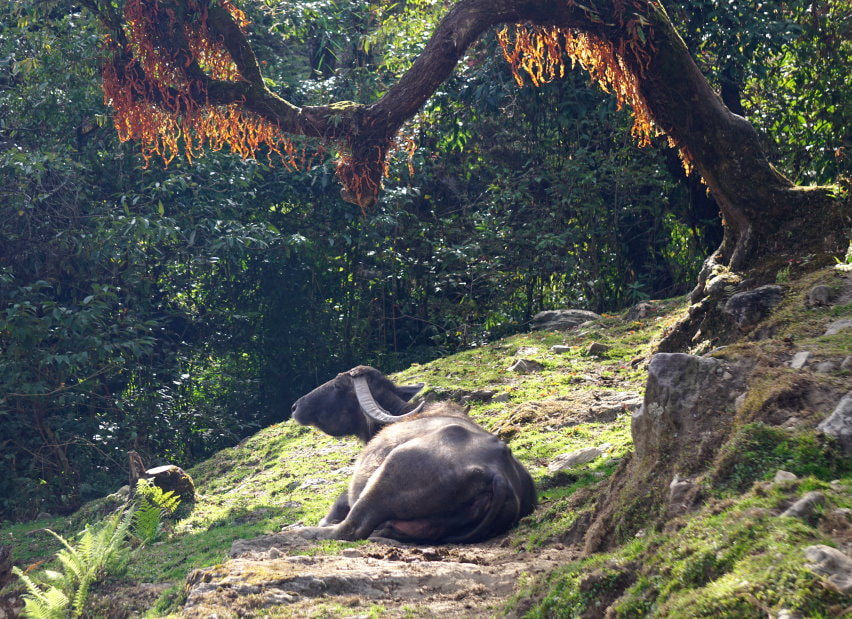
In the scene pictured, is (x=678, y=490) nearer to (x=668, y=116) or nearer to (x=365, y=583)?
(x=365, y=583)

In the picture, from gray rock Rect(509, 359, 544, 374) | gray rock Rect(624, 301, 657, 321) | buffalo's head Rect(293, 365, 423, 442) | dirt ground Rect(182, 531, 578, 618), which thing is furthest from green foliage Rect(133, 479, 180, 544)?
gray rock Rect(624, 301, 657, 321)

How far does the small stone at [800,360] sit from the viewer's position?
13.0 feet

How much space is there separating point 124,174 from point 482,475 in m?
8.64

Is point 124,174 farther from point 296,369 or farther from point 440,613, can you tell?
point 440,613

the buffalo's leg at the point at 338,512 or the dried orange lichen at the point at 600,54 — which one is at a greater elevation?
the dried orange lichen at the point at 600,54

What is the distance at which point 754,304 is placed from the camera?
19.1 feet

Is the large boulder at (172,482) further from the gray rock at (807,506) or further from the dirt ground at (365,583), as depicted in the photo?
the gray rock at (807,506)

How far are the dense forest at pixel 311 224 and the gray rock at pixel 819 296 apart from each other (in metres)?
5.53

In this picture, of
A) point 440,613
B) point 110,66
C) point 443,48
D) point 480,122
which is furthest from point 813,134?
point 440,613

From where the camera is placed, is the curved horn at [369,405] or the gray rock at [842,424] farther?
the curved horn at [369,405]

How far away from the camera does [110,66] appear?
713 cm

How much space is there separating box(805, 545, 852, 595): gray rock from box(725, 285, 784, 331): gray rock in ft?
11.4

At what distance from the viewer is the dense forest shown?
1088 cm

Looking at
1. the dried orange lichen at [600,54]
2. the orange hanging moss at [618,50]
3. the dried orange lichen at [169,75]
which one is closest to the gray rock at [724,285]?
the orange hanging moss at [618,50]
